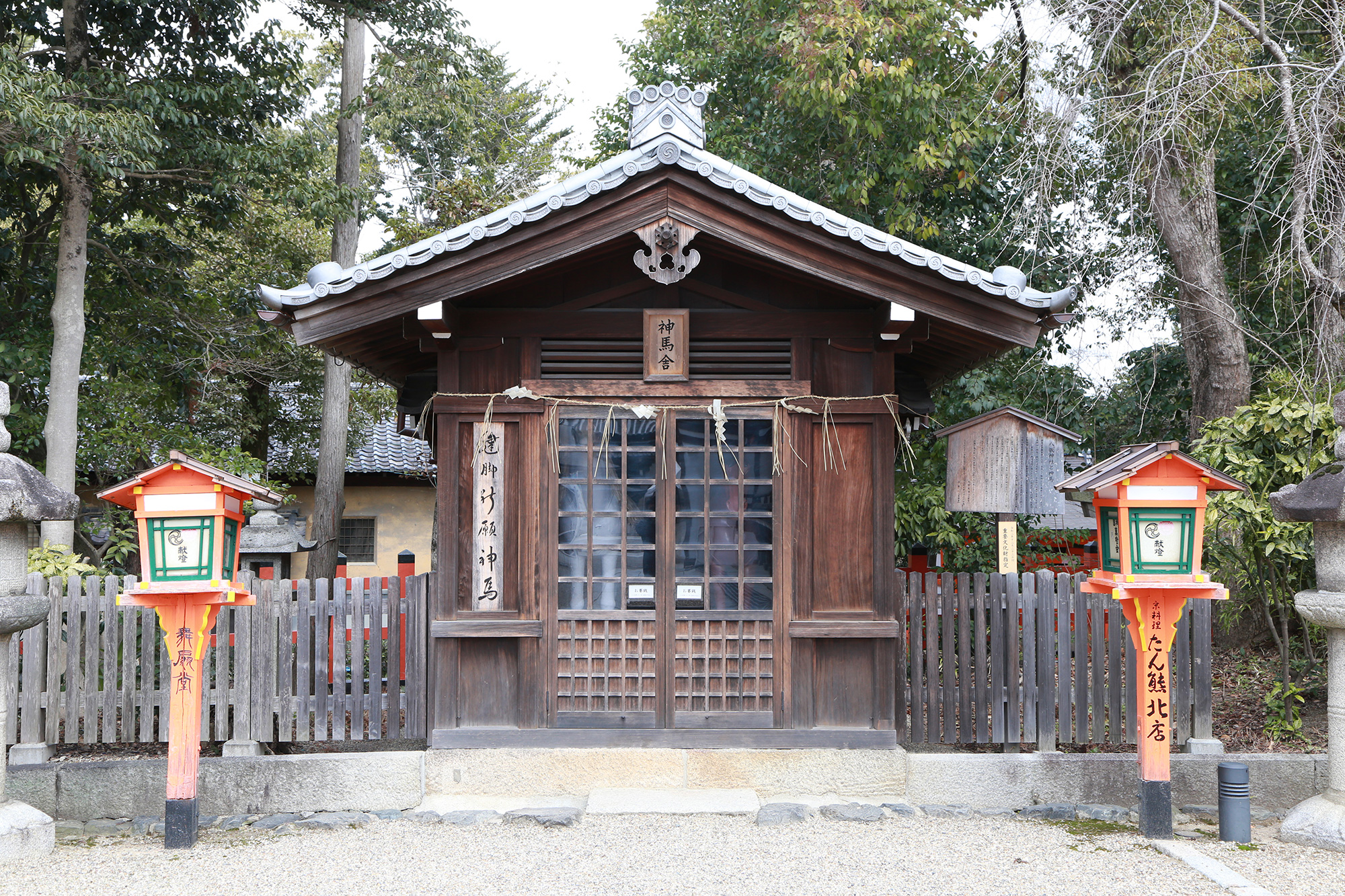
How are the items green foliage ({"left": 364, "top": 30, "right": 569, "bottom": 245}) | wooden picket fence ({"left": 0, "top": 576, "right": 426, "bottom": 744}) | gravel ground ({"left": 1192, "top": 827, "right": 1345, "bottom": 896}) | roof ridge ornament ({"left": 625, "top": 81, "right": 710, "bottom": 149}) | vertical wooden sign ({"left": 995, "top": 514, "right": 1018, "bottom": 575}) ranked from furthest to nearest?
1. green foliage ({"left": 364, "top": 30, "right": 569, "bottom": 245})
2. vertical wooden sign ({"left": 995, "top": 514, "right": 1018, "bottom": 575})
3. roof ridge ornament ({"left": 625, "top": 81, "right": 710, "bottom": 149})
4. wooden picket fence ({"left": 0, "top": 576, "right": 426, "bottom": 744})
5. gravel ground ({"left": 1192, "top": 827, "right": 1345, "bottom": 896})

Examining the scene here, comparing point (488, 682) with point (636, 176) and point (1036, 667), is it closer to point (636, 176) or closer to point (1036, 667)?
point (636, 176)

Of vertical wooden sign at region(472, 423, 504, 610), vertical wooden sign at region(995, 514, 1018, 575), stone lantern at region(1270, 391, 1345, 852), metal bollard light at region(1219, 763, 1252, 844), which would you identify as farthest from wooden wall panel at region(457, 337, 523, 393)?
metal bollard light at region(1219, 763, 1252, 844)

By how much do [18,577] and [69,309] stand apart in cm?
600

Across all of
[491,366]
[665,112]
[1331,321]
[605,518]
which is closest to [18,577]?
[491,366]

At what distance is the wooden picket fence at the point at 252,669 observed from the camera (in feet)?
23.4

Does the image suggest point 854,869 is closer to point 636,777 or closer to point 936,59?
point 636,777

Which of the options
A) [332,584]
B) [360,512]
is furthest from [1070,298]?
[360,512]

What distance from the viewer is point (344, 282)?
21.7 ft

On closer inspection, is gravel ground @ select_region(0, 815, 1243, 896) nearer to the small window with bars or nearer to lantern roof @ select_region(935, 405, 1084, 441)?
lantern roof @ select_region(935, 405, 1084, 441)

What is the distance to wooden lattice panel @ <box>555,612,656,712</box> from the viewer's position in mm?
7176

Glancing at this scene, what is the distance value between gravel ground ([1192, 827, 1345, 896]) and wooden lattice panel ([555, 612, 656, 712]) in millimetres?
3941

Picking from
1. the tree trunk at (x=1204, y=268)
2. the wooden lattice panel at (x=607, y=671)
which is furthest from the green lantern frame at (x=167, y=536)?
the tree trunk at (x=1204, y=268)

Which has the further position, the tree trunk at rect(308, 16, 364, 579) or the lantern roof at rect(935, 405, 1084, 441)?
the tree trunk at rect(308, 16, 364, 579)

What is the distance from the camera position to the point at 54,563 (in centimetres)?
880
